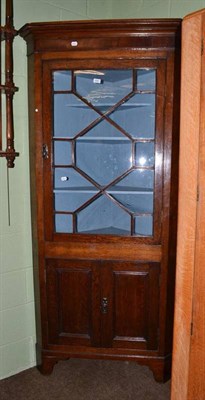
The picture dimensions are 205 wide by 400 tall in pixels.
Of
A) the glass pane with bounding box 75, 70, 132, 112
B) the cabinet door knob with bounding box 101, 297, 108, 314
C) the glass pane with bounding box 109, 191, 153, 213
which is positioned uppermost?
the glass pane with bounding box 75, 70, 132, 112

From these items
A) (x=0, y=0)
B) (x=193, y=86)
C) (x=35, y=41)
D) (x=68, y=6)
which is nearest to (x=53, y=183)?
(x=35, y=41)

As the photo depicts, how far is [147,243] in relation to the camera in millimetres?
1891

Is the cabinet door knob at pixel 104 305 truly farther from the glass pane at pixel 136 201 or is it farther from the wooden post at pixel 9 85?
the wooden post at pixel 9 85

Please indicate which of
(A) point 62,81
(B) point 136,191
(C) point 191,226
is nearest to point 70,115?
(A) point 62,81

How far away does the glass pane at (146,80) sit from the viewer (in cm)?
180

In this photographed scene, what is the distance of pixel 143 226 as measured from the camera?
195 centimetres

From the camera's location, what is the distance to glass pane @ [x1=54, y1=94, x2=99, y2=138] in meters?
1.91

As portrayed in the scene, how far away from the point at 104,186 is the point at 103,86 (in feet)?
1.99

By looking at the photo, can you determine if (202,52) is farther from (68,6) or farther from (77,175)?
(68,6)

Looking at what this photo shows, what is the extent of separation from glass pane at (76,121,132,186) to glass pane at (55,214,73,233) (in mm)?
295

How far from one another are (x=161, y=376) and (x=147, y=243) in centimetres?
85

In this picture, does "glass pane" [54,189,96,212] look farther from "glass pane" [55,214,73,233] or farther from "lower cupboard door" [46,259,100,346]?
"lower cupboard door" [46,259,100,346]

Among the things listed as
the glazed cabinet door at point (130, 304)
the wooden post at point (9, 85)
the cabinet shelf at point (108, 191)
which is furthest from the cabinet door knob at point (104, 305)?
the wooden post at point (9, 85)

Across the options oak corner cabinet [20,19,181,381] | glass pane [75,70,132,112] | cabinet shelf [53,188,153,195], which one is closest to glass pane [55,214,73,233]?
oak corner cabinet [20,19,181,381]
